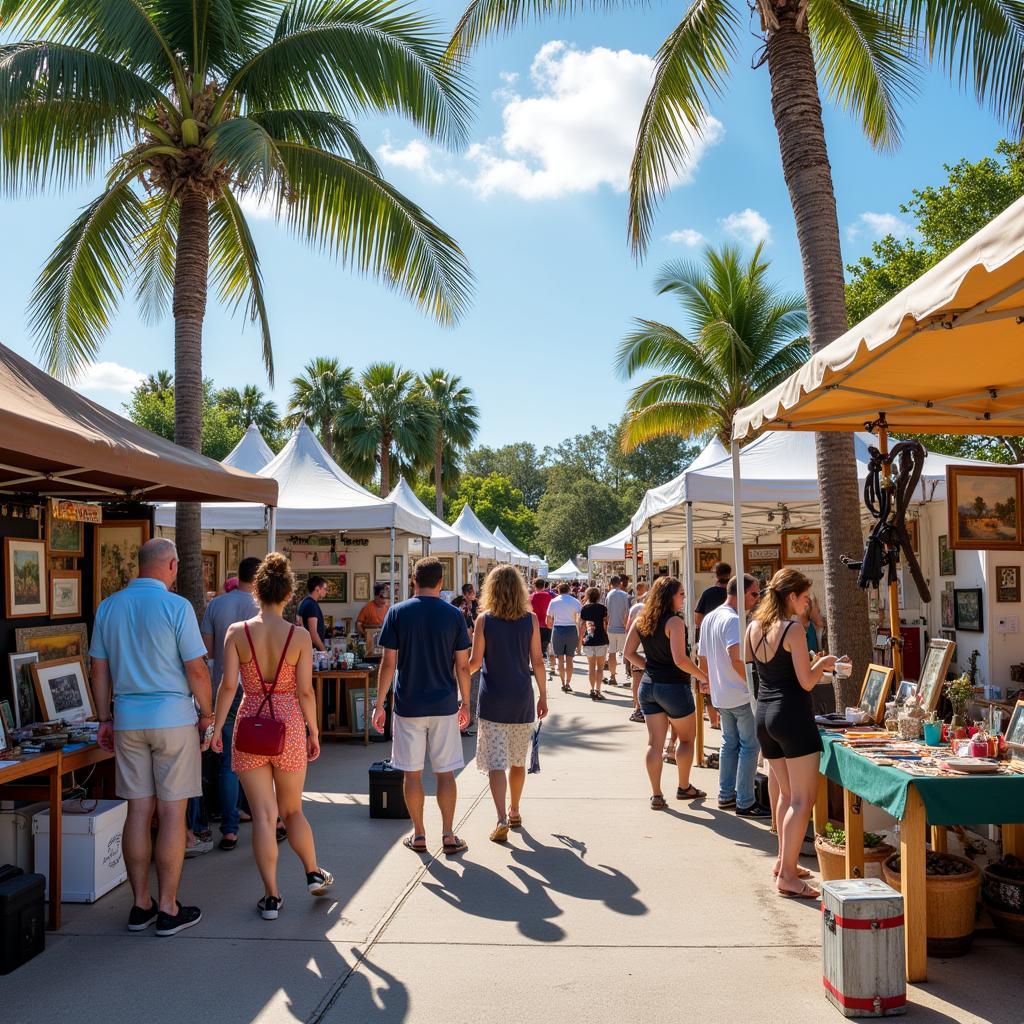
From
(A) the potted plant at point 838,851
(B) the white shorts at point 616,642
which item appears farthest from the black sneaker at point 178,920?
(B) the white shorts at point 616,642

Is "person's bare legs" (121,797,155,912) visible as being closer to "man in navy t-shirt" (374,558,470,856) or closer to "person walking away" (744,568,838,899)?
"man in navy t-shirt" (374,558,470,856)

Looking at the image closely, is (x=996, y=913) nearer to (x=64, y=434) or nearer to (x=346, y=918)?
(x=346, y=918)

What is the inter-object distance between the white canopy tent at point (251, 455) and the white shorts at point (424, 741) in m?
9.15

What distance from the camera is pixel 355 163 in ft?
33.7

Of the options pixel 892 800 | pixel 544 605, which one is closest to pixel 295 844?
pixel 892 800

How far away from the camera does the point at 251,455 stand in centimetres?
1489

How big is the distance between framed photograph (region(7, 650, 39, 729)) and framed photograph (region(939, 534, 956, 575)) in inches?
360

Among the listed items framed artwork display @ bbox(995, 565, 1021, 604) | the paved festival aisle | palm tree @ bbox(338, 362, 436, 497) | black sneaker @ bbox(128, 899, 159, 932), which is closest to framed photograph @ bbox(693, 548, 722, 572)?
framed artwork display @ bbox(995, 565, 1021, 604)

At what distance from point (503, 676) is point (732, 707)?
1850mm

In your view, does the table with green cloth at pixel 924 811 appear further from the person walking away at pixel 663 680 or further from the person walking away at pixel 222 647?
the person walking away at pixel 222 647

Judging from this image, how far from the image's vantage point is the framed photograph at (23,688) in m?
5.59

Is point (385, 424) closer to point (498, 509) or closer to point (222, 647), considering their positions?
point (498, 509)

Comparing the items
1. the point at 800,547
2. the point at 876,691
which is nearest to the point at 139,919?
the point at 876,691

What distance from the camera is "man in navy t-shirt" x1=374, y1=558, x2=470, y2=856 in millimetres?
6023
